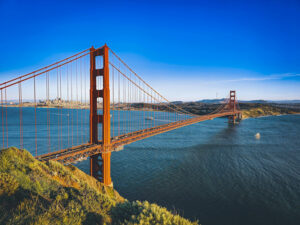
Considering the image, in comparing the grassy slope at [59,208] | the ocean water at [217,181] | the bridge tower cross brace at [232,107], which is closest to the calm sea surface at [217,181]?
the ocean water at [217,181]

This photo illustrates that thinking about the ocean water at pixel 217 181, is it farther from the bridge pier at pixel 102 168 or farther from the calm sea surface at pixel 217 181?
the bridge pier at pixel 102 168

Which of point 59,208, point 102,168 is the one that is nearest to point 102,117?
point 102,168

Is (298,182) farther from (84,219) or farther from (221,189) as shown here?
(84,219)

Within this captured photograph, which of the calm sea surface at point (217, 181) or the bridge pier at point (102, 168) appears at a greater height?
the bridge pier at point (102, 168)

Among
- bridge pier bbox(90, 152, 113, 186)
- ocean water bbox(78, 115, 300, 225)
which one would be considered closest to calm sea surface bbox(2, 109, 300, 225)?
ocean water bbox(78, 115, 300, 225)

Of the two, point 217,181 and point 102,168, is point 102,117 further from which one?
point 217,181
